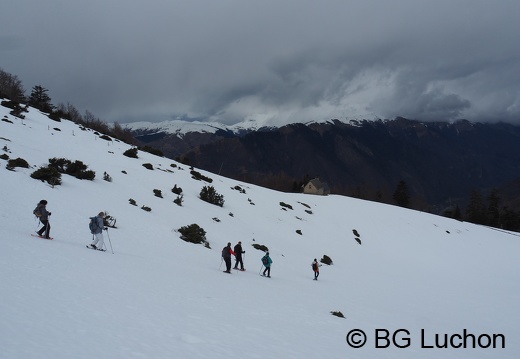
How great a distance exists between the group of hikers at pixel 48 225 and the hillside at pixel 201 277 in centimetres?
61

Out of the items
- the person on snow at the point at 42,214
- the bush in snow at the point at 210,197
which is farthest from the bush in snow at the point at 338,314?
the bush in snow at the point at 210,197

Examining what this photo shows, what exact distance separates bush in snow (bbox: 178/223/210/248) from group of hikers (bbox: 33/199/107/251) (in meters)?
7.08

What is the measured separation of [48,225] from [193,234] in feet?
31.2

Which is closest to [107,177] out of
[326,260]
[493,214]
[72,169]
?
[72,169]

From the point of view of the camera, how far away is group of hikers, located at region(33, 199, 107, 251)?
14.0 m

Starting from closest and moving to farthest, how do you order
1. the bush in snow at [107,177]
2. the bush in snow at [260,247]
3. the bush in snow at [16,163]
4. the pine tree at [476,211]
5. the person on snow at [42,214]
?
1. the person on snow at [42,214]
2. the bush in snow at [16,163]
3. the bush in snow at [260,247]
4. the bush in snow at [107,177]
5. the pine tree at [476,211]

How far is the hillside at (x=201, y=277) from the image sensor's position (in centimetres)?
723

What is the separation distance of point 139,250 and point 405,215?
48.0 m

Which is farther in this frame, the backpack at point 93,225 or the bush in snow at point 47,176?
the bush in snow at point 47,176

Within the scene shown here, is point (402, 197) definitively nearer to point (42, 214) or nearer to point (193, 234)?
point (193, 234)

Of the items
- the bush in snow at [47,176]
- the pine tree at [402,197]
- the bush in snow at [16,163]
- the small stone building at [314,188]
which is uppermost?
the pine tree at [402,197]

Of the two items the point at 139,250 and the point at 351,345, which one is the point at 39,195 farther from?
the point at 351,345

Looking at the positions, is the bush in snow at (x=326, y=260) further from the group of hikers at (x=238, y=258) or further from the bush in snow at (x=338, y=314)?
the bush in snow at (x=338, y=314)

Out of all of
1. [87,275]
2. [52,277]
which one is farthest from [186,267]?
[52,277]
